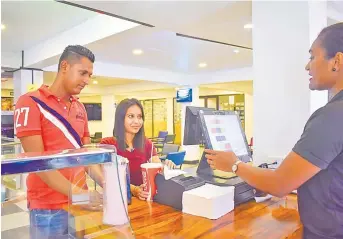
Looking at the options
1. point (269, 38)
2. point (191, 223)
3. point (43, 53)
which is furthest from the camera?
point (43, 53)

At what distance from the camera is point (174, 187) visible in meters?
1.41

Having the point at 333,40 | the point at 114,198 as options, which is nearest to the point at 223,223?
the point at 114,198

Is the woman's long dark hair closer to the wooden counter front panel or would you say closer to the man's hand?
the wooden counter front panel

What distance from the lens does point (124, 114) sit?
86.7 inches

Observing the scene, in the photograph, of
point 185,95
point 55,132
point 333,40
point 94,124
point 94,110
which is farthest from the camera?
point 94,110

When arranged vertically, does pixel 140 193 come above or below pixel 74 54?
below

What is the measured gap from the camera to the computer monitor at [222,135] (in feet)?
5.03

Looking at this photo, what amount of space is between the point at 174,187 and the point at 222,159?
0.27 m

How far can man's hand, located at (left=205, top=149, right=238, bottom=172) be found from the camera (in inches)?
50.0

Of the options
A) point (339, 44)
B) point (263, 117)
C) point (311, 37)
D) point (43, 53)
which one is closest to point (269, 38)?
point (311, 37)

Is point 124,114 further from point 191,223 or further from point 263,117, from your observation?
point 191,223

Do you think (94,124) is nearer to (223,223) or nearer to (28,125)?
(28,125)

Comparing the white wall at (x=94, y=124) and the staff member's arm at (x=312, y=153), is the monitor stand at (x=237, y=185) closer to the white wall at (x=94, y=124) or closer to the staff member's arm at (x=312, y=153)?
the staff member's arm at (x=312, y=153)

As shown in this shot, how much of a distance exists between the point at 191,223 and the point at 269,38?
4.83 ft
